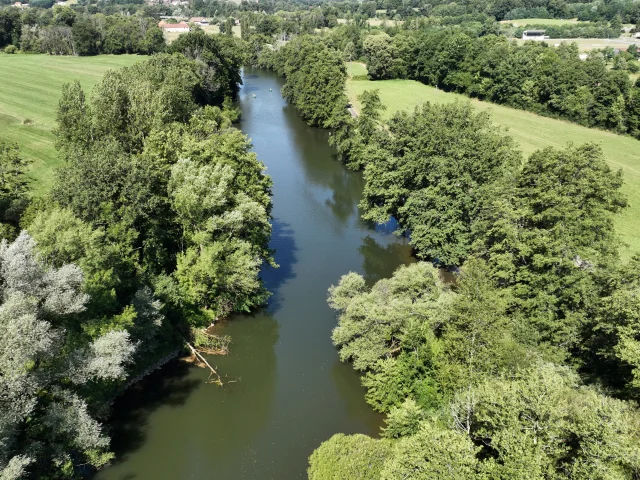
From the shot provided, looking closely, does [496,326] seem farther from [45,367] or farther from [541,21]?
[541,21]

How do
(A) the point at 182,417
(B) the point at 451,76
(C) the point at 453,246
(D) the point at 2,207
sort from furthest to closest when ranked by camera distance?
(B) the point at 451,76 → (C) the point at 453,246 → (D) the point at 2,207 → (A) the point at 182,417

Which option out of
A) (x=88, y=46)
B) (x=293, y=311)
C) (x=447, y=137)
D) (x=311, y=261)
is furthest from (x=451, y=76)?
(x=88, y=46)

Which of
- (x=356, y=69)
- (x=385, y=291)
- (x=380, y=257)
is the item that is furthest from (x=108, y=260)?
(x=356, y=69)

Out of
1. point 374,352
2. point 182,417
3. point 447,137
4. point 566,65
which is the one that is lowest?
point 182,417

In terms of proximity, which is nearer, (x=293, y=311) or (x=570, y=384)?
(x=570, y=384)

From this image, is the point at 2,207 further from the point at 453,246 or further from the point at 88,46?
the point at 88,46

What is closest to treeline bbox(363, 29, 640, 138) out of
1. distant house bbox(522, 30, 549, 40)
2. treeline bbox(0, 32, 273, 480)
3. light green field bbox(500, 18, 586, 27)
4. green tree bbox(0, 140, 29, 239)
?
distant house bbox(522, 30, 549, 40)
